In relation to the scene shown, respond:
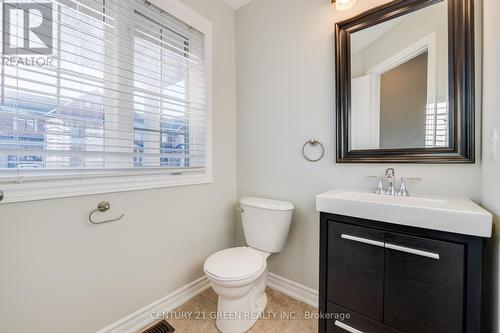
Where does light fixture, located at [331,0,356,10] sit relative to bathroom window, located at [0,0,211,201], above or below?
above

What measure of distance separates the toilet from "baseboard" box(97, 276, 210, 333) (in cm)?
37

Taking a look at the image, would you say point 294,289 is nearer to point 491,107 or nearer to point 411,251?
point 411,251

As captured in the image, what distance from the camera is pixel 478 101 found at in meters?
1.06

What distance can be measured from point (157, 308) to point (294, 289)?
3.32 feet

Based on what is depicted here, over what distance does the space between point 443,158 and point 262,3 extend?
178 centimetres

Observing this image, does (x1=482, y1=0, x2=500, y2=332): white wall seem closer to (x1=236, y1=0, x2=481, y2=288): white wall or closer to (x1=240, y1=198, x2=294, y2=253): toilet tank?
(x1=236, y1=0, x2=481, y2=288): white wall

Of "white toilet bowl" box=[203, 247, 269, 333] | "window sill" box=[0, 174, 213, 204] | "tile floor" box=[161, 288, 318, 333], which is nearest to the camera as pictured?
"window sill" box=[0, 174, 213, 204]

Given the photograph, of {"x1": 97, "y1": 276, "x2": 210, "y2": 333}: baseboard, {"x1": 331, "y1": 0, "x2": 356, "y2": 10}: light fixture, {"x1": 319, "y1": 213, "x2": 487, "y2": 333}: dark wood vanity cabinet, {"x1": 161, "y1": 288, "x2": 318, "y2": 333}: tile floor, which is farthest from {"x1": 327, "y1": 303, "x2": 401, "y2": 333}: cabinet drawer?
{"x1": 331, "y1": 0, "x2": 356, "y2": 10}: light fixture

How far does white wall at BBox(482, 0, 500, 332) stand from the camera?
853 mm

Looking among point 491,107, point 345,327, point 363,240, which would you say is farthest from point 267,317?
point 491,107

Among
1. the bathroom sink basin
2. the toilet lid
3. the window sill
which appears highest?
the window sill

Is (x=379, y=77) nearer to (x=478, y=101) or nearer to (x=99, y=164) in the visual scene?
(x=478, y=101)

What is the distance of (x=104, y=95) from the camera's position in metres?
1.29

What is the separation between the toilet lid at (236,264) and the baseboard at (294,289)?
449 millimetres
